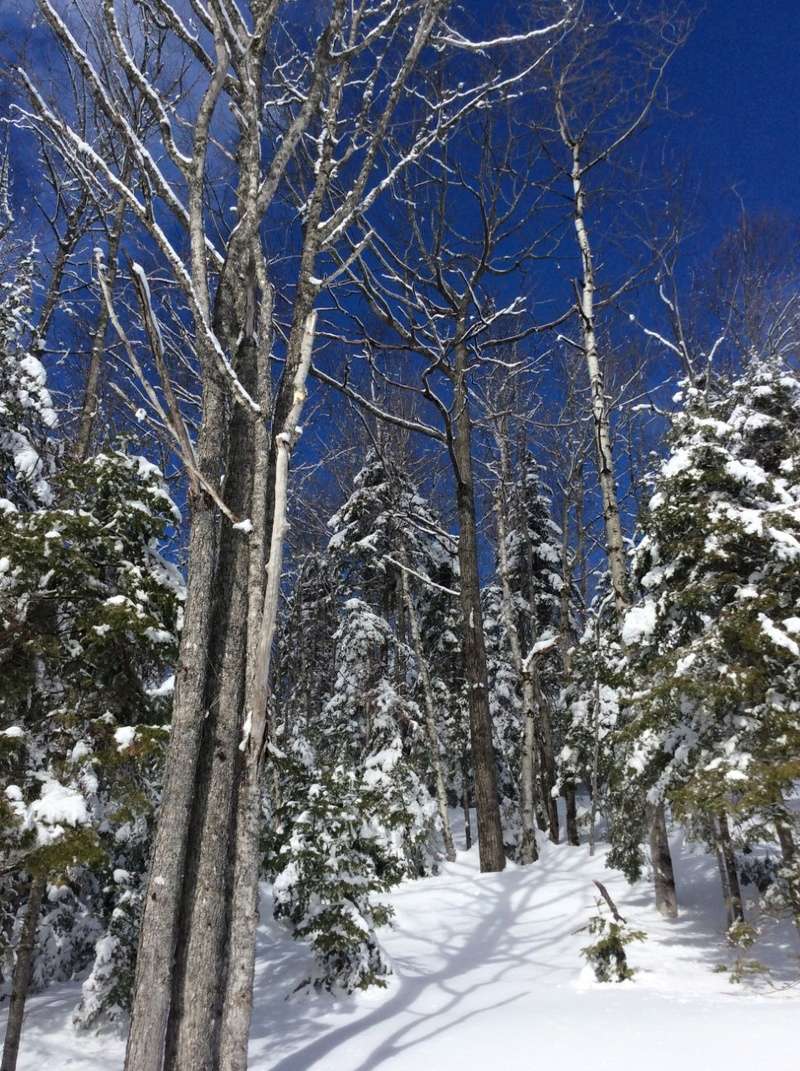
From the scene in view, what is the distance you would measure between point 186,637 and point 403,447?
1360 centimetres

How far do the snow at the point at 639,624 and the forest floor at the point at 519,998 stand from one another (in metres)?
2.94

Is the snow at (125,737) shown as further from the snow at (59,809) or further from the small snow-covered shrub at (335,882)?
the small snow-covered shrub at (335,882)

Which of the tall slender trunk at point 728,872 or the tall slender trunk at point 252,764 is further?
the tall slender trunk at point 728,872

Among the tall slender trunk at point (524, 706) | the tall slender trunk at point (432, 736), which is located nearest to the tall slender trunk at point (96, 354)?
the tall slender trunk at point (432, 736)

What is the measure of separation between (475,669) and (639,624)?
3.42 metres

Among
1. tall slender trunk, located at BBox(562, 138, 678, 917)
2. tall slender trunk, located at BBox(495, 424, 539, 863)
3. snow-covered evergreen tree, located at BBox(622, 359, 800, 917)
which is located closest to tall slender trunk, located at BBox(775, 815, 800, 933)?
snow-covered evergreen tree, located at BBox(622, 359, 800, 917)

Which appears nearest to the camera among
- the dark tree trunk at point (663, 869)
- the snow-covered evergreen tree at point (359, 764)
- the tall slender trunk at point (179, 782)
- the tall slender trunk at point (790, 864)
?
the tall slender trunk at point (179, 782)

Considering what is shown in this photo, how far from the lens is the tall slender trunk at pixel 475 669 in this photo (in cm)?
983

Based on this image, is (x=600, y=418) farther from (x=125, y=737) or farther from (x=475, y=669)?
(x=125, y=737)

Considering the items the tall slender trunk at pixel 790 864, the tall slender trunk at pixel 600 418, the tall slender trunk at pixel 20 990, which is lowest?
the tall slender trunk at pixel 20 990

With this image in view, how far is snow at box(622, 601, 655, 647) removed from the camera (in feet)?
23.6

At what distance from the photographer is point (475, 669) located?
1020 cm

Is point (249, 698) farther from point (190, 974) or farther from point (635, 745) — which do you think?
point (635, 745)

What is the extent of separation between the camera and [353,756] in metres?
15.6
